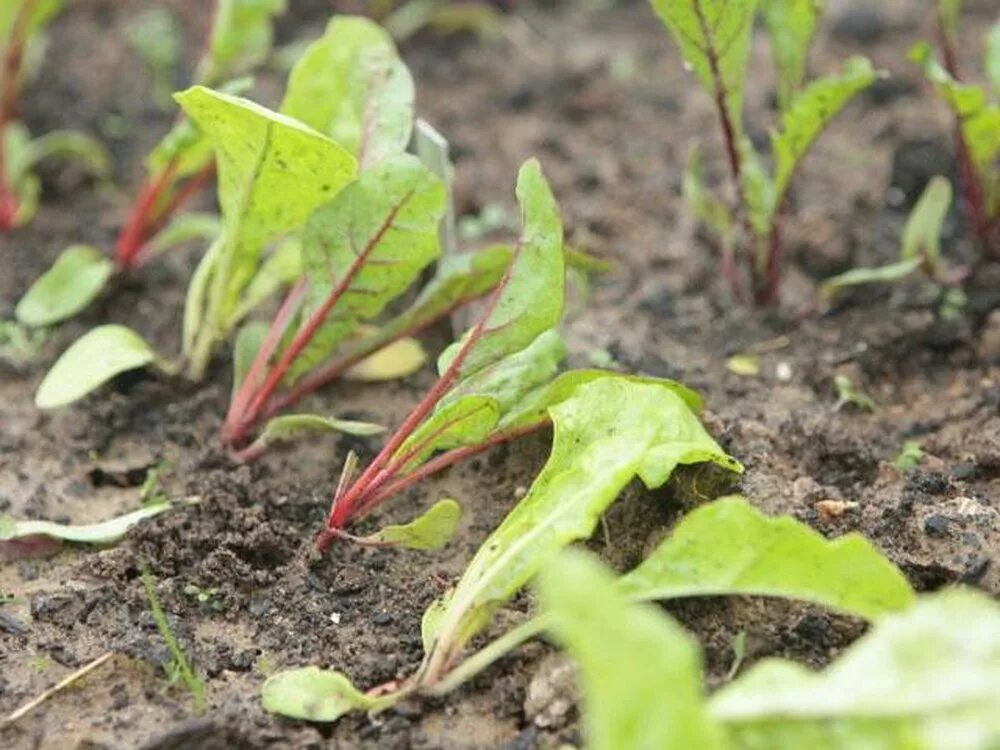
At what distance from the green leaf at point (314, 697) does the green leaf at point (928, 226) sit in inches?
51.2

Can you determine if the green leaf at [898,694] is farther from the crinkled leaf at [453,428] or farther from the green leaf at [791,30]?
the green leaf at [791,30]

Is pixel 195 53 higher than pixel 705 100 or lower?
higher

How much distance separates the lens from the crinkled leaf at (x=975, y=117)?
215 centimetres

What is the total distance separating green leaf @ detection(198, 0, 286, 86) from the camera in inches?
103

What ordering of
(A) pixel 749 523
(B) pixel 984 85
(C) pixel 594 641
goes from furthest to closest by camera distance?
(B) pixel 984 85, (A) pixel 749 523, (C) pixel 594 641

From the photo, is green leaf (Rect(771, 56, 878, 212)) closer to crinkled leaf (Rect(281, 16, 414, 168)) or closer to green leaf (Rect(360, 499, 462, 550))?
crinkled leaf (Rect(281, 16, 414, 168))

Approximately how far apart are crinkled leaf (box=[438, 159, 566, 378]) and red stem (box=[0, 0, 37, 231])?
3.99 feet

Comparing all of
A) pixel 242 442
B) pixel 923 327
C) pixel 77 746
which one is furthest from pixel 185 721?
pixel 923 327

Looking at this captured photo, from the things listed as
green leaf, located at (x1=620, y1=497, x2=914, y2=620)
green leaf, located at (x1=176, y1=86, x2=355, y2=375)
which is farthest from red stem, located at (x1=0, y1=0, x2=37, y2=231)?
green leaf, located at (x1=620, y1=497, x2=914, y2=620)

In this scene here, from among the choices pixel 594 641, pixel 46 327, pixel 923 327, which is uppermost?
pixel 594 641

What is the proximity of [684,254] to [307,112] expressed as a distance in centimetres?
79

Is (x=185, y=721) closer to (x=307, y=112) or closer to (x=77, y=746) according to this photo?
(x=77, y=746)

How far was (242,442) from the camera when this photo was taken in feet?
7.16

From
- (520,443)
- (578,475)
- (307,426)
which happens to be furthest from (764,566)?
(307,426)
